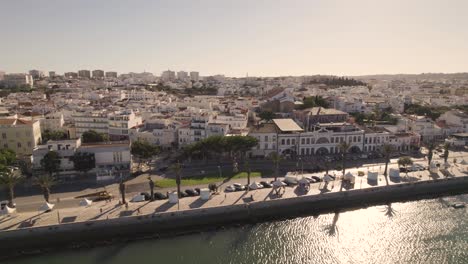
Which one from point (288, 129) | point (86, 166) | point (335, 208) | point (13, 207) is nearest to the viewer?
point (13, 207)

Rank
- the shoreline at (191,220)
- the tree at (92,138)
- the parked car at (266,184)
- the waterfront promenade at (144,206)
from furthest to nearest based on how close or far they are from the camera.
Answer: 1. the tree at (92,138)
2. the parked car at (266,184)
3. the waterfront promenade at (144,206)
4. the shoreline at (191,220)

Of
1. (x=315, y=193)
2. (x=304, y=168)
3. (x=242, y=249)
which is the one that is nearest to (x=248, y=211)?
(x=242, y=249)

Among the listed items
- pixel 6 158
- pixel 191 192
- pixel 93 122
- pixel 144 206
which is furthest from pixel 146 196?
pixel 93 122

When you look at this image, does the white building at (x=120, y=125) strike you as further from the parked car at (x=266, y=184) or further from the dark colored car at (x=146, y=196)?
the parked car at (x=266, y=184)

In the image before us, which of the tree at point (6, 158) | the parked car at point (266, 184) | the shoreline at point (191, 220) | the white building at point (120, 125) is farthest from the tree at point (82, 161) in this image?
the parked car at point (266, 184)

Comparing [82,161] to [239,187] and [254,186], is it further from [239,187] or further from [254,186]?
[254,186]

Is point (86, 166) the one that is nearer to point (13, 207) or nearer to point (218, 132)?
point (13, 207)

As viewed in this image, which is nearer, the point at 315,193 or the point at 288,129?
the point at 315,193
